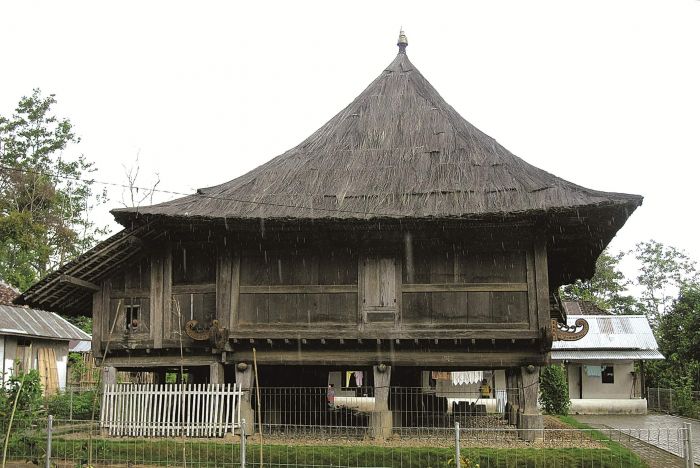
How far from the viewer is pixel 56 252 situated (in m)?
43.4

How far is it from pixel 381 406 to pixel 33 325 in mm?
20080

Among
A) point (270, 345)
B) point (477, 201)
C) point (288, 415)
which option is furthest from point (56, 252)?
point (477, 201)

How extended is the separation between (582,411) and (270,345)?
22088 millimetres

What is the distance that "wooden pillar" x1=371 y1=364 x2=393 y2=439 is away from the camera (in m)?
15.0

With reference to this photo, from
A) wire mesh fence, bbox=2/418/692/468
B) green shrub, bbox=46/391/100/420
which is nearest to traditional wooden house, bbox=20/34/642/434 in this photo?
wire mesh fence, bbox=2/418/692/468

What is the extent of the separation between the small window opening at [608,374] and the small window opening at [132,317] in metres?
24.8

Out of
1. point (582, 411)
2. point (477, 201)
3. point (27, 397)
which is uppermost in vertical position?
point (477, 201)

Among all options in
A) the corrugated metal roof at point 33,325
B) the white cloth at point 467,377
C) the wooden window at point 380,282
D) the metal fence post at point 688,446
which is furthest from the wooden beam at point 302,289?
the white cloth at point 467,377

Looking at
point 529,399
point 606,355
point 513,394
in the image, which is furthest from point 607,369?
point 529,399

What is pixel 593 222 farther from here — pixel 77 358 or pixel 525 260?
pixel 77 358

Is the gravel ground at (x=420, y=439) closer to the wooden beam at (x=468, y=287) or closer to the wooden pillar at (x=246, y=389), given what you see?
the wooden pillar at (x=246, y=389)

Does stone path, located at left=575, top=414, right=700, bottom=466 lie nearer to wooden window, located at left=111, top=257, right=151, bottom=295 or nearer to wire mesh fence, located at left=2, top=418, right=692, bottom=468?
wire mesh fence, located at left=2, top=418, right=692, bottom=468

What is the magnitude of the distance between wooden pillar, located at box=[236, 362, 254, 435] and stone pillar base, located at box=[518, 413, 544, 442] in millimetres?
5416

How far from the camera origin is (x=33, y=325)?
3028cm
